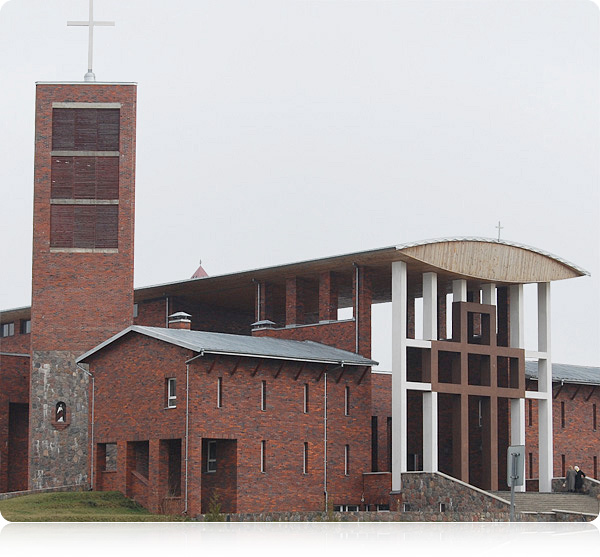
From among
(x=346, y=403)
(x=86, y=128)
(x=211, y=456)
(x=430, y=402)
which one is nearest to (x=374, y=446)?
(x=430, y=402)

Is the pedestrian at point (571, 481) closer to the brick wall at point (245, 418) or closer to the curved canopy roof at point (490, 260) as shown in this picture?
the curved canopy roof at point (490, 260)

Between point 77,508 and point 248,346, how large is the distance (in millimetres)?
7299

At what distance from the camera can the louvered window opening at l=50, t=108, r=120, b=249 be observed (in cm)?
4538

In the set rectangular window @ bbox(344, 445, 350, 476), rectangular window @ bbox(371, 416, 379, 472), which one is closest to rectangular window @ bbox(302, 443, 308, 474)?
rectangular window @ bbox(344, 445, 350, 476)

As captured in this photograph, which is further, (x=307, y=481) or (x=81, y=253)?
(x=81, y=253)

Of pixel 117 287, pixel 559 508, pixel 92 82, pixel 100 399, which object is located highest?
pixel 92 82

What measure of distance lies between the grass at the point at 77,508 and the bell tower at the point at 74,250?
5.19m

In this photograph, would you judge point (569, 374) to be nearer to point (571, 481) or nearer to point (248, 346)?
point (571, 481)

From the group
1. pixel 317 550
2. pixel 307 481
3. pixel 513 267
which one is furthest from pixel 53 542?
pixel 513 267

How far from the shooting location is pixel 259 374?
127ft

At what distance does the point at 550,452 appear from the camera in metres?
45.6

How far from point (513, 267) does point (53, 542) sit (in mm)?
22344

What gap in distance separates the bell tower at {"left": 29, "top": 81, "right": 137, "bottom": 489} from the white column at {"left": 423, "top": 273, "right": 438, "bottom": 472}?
1088 cm

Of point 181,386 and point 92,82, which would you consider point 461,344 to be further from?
point 92,82
